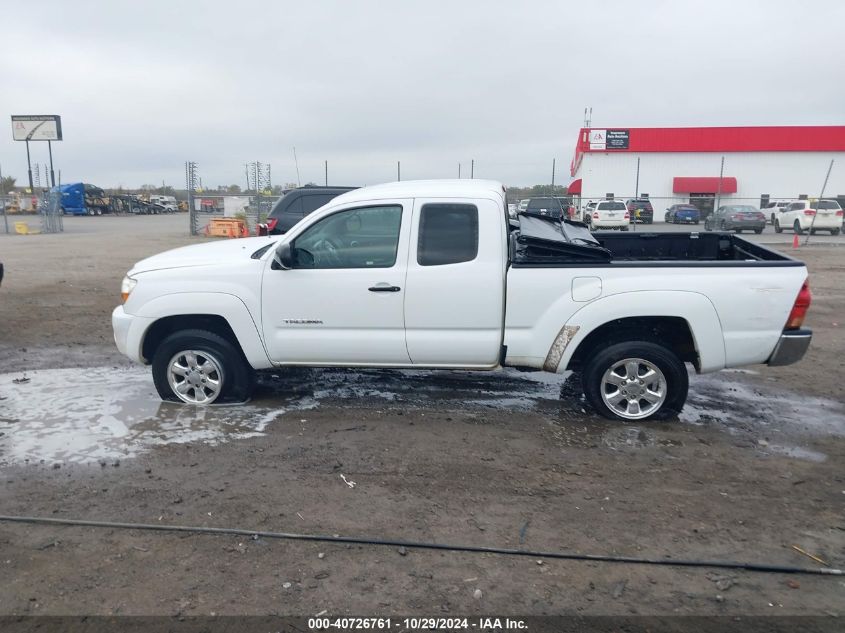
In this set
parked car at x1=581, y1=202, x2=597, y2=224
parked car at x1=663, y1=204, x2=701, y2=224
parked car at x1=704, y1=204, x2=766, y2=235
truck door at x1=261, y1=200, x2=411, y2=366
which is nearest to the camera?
truck door at x1=261, y1=200, x2=411, y2=366

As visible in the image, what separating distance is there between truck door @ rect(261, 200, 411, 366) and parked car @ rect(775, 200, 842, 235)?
25.4 meters

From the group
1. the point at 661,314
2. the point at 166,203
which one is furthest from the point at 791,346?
the point at 166,203

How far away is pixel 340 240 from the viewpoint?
598 cm

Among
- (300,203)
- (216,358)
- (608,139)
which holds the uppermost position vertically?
(608,139)

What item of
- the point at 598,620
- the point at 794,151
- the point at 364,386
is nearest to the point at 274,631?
the point at 598,620

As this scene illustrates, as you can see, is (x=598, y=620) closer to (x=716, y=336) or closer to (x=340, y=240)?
(x=716, y=336)

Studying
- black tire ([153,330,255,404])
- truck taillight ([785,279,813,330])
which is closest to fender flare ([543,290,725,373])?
truck taillight ([785,279,813,330])

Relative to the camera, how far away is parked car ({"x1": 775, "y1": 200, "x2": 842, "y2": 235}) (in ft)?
92.4

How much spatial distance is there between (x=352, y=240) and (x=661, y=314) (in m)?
2.58

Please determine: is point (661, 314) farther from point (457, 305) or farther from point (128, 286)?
point (128, 286)

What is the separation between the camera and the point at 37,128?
1473 inches

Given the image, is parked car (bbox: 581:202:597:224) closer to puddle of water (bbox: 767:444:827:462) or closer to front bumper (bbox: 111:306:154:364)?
puddle of water (bbox: 767:444:827:462)

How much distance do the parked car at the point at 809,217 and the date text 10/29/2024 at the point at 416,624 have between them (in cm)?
2743

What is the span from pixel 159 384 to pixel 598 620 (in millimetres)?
4429
